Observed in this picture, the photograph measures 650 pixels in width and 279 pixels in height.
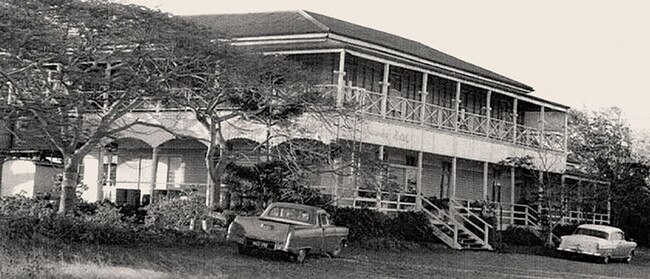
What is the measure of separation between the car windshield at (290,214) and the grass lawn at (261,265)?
95 cm

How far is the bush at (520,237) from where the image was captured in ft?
112

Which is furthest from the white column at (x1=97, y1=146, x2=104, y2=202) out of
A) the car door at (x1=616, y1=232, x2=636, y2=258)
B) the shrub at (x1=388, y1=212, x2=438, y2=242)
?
the car door at (x1=616, y1=232, x2=636, y2=258)

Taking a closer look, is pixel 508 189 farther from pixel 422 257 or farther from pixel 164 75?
pixel 164 75

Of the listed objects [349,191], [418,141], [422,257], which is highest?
[418,141]

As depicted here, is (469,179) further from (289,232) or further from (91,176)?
(289,232)

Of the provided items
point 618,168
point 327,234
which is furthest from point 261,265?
point 618,168

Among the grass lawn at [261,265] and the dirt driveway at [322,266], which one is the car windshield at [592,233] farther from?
the grass lawn at [261,265]

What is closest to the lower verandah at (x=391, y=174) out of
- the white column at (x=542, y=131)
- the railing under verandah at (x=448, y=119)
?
the railing under verandah at (x=448, y=119)

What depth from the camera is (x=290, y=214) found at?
21328 mm

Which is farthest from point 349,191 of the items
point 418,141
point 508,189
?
point 508,189

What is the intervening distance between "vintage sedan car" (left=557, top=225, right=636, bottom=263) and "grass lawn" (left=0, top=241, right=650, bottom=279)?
1.70m

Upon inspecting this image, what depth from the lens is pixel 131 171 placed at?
3538 centimetres

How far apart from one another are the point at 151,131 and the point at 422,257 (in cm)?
1091

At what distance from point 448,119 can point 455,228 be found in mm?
4598
